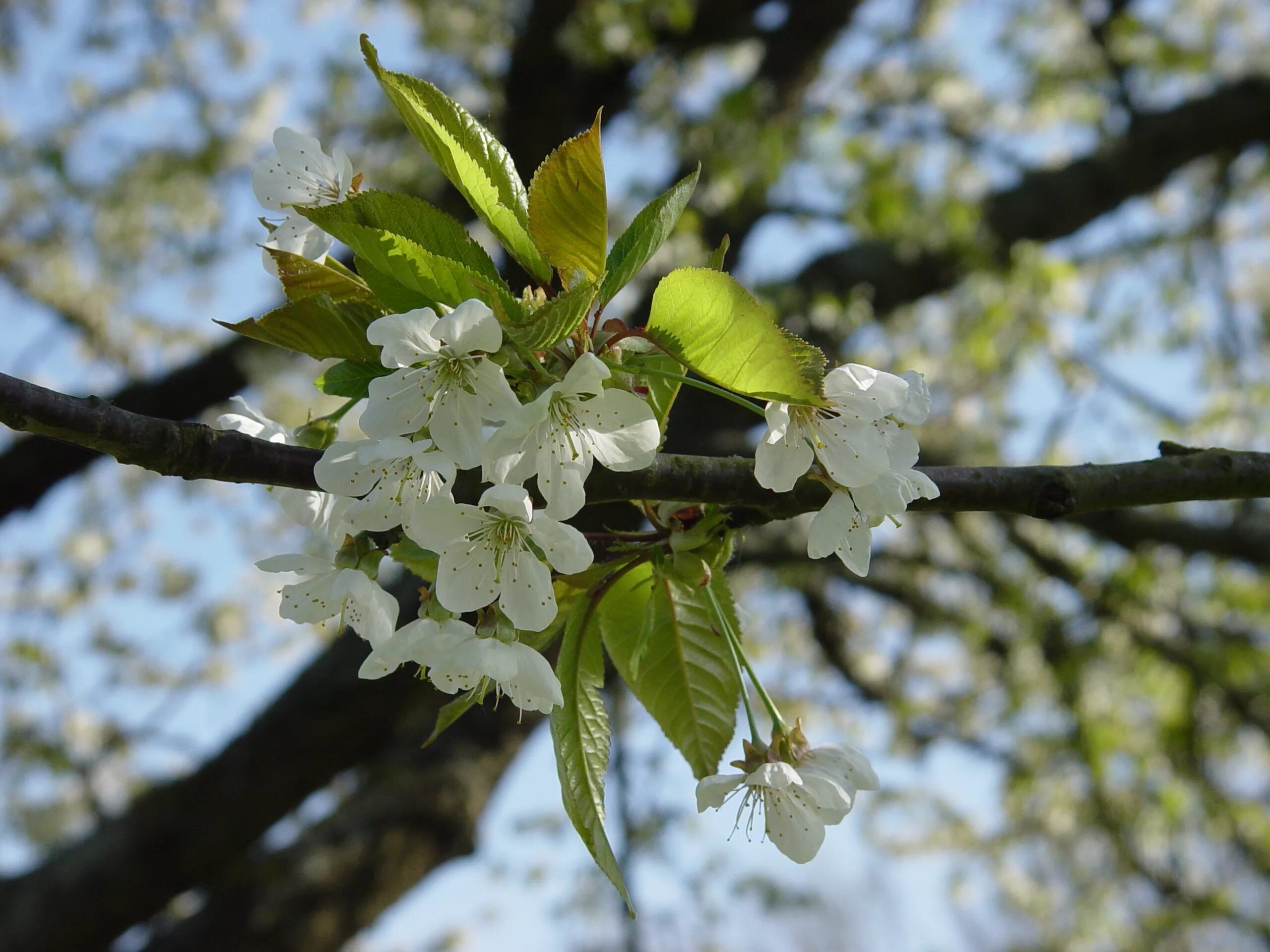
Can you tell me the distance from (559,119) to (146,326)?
330 cm

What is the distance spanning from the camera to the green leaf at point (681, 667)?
1.02 metres

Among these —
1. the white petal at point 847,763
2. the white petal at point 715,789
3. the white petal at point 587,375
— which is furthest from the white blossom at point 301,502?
the white petal at point 847,763

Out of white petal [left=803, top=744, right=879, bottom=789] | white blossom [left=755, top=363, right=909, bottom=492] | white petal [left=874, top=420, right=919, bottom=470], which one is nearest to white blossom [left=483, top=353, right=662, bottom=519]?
white blossom [left=755, top=363, right=909, bottom=492]

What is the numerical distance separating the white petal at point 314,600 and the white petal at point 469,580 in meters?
0.13

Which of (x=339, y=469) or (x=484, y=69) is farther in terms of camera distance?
(x=484, y=69)

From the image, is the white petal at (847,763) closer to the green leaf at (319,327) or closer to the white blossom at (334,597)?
the white blossom at (334,597)

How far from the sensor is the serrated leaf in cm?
73

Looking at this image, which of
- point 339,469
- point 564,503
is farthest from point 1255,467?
point 339,469

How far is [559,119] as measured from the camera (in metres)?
3.68

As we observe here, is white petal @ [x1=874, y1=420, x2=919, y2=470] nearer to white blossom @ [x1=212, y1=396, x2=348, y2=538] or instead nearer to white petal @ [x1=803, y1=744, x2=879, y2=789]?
white petal @ [x1=803, y1=744, x2=879, y2=789]

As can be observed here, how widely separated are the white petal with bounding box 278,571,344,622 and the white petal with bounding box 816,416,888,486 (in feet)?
1.47

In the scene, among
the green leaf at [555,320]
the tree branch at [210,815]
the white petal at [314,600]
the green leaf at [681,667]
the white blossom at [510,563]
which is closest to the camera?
the green leaf at [555,320]

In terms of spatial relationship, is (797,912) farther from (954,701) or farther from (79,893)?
(79,893)

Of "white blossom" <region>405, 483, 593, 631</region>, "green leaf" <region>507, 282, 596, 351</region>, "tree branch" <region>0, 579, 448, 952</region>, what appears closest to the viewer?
"green leaf" <region>507, 282, 596, 351</region>
